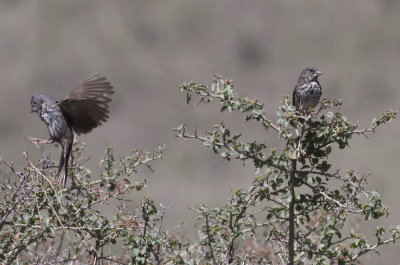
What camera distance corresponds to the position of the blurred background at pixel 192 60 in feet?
75.4

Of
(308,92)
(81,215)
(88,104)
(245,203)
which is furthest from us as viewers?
(308,92)

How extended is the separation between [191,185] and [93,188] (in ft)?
55.8

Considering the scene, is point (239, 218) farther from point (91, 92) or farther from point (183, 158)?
point (183, 158)

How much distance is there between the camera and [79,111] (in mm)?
5699

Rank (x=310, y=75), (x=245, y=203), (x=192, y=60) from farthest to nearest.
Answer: (x=192, y=60), (x=310, y=75), (x=245, y=203)

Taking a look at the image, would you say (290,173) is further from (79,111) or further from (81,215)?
(79,111)

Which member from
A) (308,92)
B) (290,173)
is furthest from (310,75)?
(290,173)

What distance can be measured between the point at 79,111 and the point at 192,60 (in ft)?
69.7

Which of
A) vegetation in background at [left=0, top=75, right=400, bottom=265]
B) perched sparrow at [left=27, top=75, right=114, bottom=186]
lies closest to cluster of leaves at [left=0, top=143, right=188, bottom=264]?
vegetation in background at [left=0, top=75, right=400, bottom=265]

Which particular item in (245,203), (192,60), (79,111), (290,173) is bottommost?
(245,203)

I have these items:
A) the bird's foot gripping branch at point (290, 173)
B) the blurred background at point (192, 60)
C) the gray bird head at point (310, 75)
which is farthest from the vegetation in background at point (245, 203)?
the blurred background at point (192, 60)

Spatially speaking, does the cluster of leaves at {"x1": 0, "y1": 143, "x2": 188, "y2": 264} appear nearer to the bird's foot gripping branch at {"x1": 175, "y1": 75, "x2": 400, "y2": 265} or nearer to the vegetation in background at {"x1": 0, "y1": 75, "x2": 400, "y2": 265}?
the vegetation in background at {"x1": 0, "y1": 75, "x2": 400, "y2": 265}

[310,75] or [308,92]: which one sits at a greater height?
[310,75]

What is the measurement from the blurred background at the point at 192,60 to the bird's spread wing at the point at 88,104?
52.4 ft
